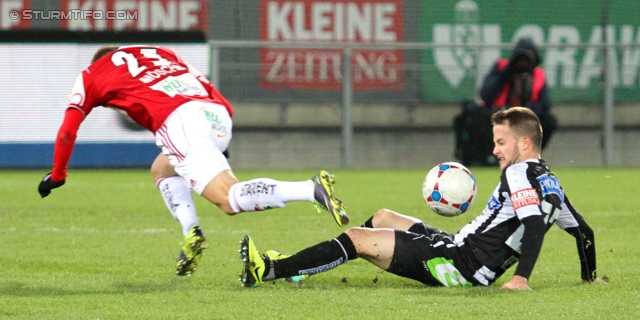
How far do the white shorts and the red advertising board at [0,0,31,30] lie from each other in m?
12.7

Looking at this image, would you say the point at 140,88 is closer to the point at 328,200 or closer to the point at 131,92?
the point at 131,92

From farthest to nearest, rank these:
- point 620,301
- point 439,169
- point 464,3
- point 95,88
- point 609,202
Answer: 1. point 464,3
2. point 609,202
3. point 439,169
4. point 95,88
5. point 620,301

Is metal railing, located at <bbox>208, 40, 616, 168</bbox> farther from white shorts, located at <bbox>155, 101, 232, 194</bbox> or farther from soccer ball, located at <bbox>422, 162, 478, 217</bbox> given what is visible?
white shorts, located at <bbox>155, 101, 232, 194</bbox>

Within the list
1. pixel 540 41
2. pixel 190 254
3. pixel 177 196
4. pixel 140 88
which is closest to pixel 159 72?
pixel 140 88

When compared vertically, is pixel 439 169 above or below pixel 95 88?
below

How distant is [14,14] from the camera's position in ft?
57.6

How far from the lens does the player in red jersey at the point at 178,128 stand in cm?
516

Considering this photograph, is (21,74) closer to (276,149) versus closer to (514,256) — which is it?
(276,149)

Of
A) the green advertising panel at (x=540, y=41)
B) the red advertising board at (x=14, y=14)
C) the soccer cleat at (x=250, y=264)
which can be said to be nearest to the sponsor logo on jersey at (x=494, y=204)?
the soccer cleat at (x=250, y=264)

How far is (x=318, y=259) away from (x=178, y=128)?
1.07 m

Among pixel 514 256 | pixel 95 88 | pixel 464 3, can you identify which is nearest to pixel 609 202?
pixel 514 256

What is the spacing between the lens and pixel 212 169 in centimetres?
530

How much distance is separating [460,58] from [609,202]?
7.27m

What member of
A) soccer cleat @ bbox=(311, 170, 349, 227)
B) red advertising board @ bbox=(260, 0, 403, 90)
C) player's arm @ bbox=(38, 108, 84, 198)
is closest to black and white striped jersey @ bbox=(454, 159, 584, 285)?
soccer cleat @ bbox=(311, 170, 349, 227)
